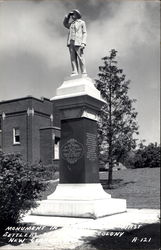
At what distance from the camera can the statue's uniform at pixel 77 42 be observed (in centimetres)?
1332

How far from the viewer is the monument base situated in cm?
1116

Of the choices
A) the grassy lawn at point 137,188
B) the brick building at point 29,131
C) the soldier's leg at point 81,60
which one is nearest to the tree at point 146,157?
the grassy lawn at point 137,188

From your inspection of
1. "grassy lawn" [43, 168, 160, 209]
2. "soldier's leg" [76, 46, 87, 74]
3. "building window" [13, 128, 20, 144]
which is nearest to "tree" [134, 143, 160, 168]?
"grassy lawn" [43, 168, 160, 209]

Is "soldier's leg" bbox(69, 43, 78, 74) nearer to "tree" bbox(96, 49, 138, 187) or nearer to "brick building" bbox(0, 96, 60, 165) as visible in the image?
"tree" bbox(96, 49, 138, 187)

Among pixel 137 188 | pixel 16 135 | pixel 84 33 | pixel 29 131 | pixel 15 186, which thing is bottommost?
pixel 137 188

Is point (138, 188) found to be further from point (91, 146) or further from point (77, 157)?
point (77, 157)

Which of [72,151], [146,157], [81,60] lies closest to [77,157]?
[72,151]

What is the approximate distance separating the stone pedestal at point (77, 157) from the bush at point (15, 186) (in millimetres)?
2941

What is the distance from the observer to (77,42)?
43.4 feet

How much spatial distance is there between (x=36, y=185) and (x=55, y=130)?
3074 cm

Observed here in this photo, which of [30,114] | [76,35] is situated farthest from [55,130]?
[76,35]

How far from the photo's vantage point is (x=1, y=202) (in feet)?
26.6

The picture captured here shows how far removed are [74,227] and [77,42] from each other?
21.5 feet

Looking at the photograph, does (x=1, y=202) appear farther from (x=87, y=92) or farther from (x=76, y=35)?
(x=76, y=35)
